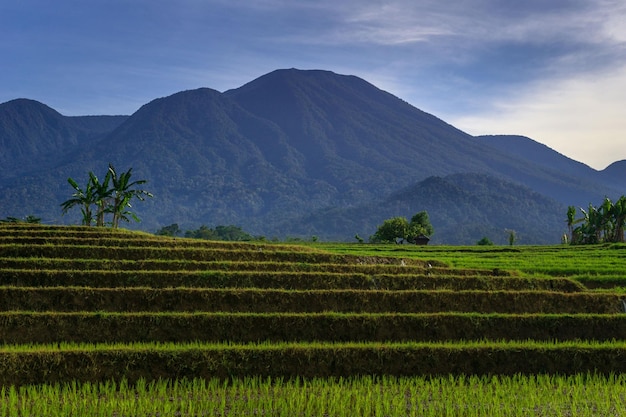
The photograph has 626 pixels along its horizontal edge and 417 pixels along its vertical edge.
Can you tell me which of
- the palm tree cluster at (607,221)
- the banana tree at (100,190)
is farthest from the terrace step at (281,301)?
the palm tree cluster at (607,221)

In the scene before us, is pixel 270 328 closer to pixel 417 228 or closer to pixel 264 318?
pixel 264 318

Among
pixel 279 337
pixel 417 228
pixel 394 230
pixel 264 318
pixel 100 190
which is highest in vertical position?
pixel 100 190

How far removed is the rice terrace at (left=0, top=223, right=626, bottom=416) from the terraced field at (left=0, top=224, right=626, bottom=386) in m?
0.04

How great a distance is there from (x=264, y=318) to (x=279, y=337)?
71 centimetres

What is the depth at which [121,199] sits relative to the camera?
153 ft

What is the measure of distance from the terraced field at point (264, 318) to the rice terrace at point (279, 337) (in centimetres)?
4

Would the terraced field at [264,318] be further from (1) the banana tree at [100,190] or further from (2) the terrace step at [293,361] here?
(1) the banana tree at [100,190]

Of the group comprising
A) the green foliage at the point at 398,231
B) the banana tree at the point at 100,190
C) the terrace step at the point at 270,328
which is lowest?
the terrace step at the point at 270,328

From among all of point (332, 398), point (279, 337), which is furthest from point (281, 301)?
point (332, 398)

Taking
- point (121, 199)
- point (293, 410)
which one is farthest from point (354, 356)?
point (121, 199)

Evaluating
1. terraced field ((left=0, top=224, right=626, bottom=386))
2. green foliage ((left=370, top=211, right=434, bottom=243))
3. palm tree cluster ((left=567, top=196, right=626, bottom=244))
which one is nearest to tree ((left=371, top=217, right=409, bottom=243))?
green foliage ((left=370, top=211, right=434, bottom=243))

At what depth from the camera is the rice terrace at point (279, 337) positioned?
41.1 feet

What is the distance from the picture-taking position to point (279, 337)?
1834cm

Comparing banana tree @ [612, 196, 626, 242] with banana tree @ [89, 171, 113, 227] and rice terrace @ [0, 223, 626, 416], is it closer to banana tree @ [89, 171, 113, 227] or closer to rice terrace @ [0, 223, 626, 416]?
rice terrace @ [0, 223, 626, 416]
